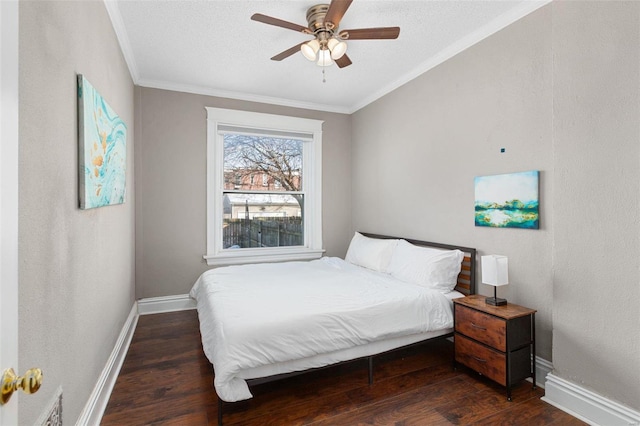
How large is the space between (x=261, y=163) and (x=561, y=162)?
3.51 metres

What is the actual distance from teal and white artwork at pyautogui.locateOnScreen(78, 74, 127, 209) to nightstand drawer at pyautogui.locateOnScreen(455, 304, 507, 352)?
2.63m

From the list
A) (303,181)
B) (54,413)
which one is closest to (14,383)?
(54,413)

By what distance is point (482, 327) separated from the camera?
7.72 feet

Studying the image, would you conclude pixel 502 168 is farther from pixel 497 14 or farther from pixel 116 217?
pixel 116 217

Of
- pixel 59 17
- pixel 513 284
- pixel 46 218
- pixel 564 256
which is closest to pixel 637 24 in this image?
pixel 564 256

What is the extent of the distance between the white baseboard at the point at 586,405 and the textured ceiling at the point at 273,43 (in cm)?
267

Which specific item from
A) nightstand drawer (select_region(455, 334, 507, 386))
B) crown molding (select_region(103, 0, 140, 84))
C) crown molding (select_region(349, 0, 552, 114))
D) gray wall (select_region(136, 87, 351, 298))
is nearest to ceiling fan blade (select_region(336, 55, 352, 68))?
crown molding (select_region(349, 0, 552, 114))

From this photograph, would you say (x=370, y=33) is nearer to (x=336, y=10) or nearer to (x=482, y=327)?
(x=336, y=10)

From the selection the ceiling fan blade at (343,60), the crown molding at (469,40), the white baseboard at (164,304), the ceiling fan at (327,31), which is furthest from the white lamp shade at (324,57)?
the white baseboard at (164,304)

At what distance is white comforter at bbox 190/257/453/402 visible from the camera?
6.48ft

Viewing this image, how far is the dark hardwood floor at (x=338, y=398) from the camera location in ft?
6.55

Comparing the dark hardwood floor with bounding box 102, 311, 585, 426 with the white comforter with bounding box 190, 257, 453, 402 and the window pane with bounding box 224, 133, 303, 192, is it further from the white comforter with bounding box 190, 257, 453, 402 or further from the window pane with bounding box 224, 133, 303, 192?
the window pane with bounding box 224, 133, 303, 192

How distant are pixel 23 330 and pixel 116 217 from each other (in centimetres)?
179

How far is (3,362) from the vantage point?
651 millimetres
